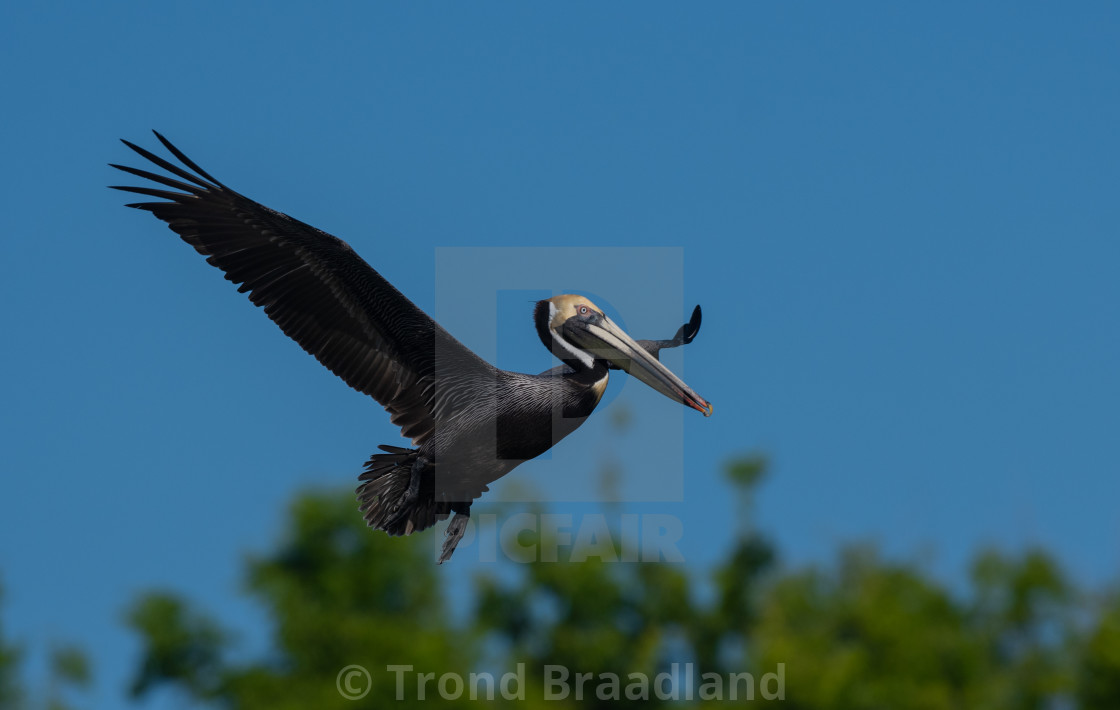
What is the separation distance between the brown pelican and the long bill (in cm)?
2

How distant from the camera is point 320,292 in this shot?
11.3 m

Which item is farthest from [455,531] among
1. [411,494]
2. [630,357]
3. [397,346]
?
[630,357]

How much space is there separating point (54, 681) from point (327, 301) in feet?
116

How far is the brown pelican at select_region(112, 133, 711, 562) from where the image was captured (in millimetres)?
10328

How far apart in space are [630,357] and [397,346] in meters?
2.09

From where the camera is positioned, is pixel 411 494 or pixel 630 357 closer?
pixel 630 357

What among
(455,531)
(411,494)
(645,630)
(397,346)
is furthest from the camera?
(645,630)

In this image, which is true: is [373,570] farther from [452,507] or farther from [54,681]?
[452,507]

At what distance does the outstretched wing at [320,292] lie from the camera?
11.1 metres

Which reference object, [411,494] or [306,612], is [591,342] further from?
[306,612]

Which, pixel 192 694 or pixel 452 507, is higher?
pixel 452 507

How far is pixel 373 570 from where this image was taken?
160ft

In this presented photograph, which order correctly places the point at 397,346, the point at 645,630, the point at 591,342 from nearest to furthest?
the point at 591,342
the point at 397,346
the point at 645,630

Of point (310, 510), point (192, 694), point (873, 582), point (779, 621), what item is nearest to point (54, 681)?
point (192, 694)
